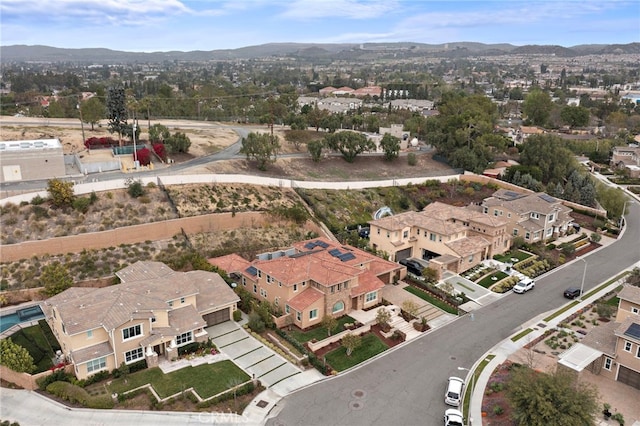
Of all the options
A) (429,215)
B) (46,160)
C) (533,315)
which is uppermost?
(46,160)

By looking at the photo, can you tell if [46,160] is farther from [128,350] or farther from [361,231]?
[361,231]

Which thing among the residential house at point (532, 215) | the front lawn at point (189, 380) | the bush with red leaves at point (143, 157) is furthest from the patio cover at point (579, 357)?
the bush with red leaves at point (143, 157)

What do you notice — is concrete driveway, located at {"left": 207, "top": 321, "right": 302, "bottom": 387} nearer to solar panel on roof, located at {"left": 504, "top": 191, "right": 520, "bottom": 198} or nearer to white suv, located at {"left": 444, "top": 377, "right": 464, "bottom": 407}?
white suv, located at {"left": 444, "top": 377, "right": 464, "bottom": 407}

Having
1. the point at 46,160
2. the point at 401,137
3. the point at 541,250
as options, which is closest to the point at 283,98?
the point at 401,137

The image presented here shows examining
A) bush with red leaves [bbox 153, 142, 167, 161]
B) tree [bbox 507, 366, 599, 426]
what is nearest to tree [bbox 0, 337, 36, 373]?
tree [bbox 507, 366, 599, 426]

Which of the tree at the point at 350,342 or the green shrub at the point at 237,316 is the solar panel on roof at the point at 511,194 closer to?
the tree at the point at 350,342

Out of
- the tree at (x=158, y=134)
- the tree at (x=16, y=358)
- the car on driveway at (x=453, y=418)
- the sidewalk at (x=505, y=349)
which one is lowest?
the sidewalk at (x=505, y=349)

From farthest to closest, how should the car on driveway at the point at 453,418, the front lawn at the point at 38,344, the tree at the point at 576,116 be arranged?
the tree at the point at 576,116 → the front lawn at the point at 38,344 → the car on driveway at the point at 453,418
